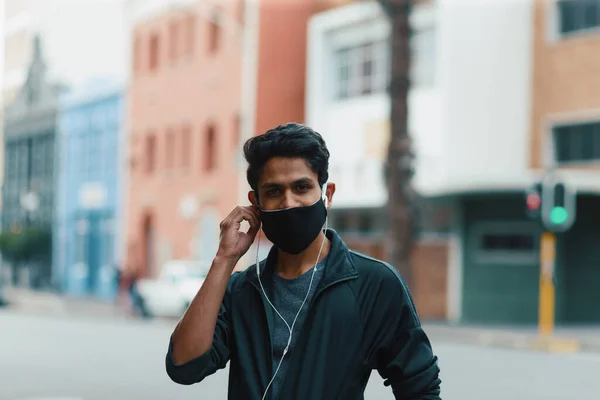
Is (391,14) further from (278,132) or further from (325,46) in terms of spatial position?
(278,132)

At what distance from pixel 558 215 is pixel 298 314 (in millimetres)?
19731

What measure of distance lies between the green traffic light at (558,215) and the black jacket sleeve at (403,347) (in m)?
19.6

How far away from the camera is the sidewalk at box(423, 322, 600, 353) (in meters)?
21.6

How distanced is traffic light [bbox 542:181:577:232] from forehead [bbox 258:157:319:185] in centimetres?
1950

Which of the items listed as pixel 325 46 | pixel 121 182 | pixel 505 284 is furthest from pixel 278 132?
pixel 121 182

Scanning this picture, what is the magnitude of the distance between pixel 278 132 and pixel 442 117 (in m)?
27.5

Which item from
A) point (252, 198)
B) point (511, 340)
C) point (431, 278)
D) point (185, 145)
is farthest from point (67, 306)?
point (252, 198)

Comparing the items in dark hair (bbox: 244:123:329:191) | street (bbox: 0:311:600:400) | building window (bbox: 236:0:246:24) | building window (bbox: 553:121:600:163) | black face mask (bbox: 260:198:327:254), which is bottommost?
street (bbox: 0:311:600:400)

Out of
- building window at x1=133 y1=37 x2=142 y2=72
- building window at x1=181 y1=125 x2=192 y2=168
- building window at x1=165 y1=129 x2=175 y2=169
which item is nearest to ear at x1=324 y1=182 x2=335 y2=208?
building window at x1=181 y1=125 x2=192 y2=168

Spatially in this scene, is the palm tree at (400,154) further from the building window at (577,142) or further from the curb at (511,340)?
the building window at (577,142)

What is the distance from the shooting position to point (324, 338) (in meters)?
3.24

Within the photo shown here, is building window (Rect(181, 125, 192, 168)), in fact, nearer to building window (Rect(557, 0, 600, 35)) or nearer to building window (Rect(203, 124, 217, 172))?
building window (Rect(203, 124, 217, 172))

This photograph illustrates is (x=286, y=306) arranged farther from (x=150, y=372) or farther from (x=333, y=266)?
(x=150, y=372)

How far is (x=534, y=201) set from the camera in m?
22.6
